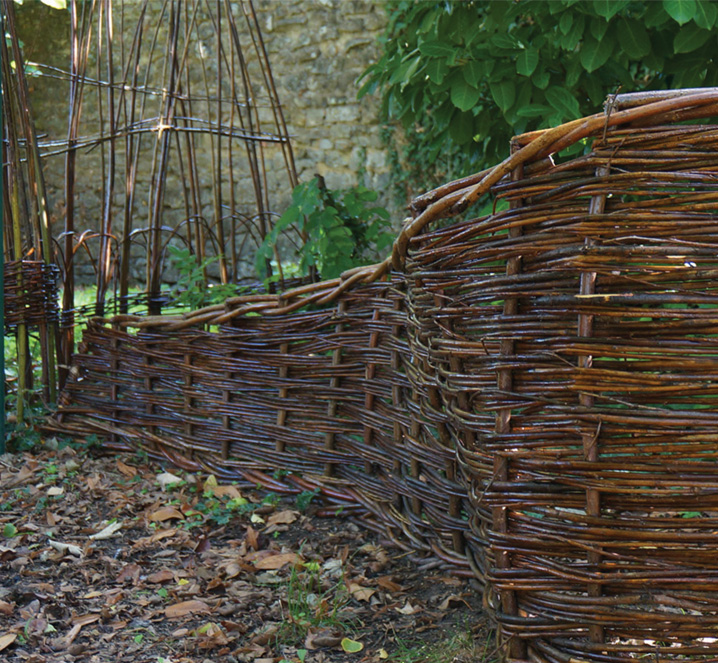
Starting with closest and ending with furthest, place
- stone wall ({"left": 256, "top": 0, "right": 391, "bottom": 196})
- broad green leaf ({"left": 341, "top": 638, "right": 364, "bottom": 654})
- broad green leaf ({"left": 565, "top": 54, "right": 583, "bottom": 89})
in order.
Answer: broad green leaf ({"left": 341, "top": 638, "right": 364, "bottom": 654})
broad green leaf ({"left": 565, "top": 54, "right": 583, "bottom": 89})
stone wall ({"left": 256, "top": 0, "right": 391, "bottom": 196})

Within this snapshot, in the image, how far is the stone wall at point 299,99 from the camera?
260 inches

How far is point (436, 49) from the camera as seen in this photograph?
2.36m

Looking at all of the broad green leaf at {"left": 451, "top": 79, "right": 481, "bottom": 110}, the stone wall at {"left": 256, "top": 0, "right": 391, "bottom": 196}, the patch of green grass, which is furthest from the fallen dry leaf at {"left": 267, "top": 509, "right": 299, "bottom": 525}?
the stone wall at {"left": 256, "top": 0, "right": 391, "bottom": 196}

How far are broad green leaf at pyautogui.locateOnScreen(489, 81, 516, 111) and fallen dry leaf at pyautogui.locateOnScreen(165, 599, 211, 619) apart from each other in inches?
67.2

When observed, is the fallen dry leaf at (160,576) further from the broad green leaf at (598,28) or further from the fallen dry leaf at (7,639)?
the broad green leaf at (598,28)

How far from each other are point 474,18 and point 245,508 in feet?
6.02

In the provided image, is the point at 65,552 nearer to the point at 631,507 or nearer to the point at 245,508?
the point at 245,508

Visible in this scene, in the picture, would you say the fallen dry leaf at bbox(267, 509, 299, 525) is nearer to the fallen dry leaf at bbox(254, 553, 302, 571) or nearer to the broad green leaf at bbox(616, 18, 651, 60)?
the fallen dry leaf at bbox(254, 553, 302, 571)

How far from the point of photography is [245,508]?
244 centimetres

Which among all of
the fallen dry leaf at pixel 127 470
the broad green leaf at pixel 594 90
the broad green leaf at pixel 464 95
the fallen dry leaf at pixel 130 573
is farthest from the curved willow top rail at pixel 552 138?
the fallen dry leaf at pixel 127 470

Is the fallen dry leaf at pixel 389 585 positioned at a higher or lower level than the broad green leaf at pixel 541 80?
lower

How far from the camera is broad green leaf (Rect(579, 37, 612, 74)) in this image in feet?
7.25

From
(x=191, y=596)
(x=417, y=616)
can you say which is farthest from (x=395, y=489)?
(x=191, y=596)

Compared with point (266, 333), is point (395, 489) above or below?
below
